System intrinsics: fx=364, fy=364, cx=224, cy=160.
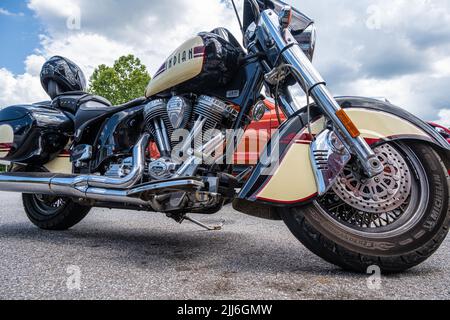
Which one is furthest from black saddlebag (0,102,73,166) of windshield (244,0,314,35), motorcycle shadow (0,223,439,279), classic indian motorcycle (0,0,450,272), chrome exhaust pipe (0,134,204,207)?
windshield (244,0,314,35)

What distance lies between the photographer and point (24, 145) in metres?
3.39

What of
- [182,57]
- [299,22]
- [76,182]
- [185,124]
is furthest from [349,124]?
[76,182]

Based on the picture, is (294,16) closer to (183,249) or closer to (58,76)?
(183,249)

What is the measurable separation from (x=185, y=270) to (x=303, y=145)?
0.96 m

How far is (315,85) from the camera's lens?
2039mm

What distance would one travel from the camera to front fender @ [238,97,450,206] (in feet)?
6.33

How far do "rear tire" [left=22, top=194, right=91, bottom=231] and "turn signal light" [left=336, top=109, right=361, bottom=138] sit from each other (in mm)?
2726

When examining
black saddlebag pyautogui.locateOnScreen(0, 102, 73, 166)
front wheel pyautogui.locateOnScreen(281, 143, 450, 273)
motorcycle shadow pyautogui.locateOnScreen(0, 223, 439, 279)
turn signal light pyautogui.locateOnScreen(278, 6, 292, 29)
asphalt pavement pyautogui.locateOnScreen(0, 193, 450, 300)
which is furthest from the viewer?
black saddlebag pyautogui.locateOnScreen(0, 102, 73, 166)

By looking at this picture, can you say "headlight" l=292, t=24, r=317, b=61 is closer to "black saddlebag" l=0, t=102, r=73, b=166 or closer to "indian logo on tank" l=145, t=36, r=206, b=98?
"indian logo on tank" l=145, t=36, r=206, b=98

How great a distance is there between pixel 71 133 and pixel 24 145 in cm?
42

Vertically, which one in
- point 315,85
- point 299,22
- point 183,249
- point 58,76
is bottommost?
point 183,249

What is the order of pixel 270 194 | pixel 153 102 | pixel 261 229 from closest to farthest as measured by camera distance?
1. pixel 270 194
2. pixel 153 102
3. pixel 261 229

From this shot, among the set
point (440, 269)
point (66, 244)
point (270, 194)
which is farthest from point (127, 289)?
point (440, 269)
